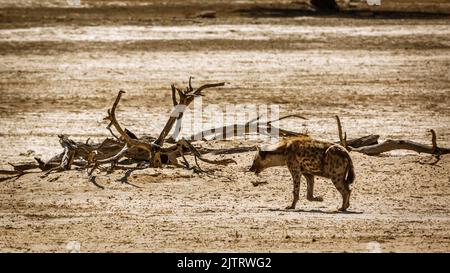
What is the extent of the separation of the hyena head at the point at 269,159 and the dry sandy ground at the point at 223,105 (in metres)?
0.41

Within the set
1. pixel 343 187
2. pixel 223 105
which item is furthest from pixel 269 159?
pixel 223 105

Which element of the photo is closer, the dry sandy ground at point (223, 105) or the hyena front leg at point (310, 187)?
the dry sandy ground at point (223, 105)

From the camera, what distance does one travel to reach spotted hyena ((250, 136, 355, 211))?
38.2ft

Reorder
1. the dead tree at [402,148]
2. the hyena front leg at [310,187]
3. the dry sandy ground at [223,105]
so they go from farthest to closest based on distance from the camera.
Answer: the dead tree at [402,148]
the hyena front leg at [310,187]
the dry sandy ground at [223,105]

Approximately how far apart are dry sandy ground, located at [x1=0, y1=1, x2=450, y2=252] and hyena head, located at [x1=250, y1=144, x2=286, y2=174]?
406mm

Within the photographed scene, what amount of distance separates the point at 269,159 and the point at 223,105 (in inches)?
285

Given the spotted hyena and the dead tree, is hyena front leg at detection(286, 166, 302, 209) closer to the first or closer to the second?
the spotted hyena

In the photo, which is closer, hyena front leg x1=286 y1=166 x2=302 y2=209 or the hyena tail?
the hyena tail

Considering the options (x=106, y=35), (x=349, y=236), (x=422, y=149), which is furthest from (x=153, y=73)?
(x=349, y=236)

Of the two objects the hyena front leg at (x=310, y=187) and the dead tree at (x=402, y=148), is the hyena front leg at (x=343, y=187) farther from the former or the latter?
the dead tree at (x=402, y=148)

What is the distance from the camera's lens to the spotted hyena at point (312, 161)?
38.2 feet

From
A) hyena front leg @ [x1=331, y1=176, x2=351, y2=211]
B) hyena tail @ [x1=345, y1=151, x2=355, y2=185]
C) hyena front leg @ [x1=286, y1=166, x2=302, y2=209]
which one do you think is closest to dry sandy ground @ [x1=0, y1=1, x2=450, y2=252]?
hyena front leg @ [x1=286, y1=166, x2=302, y2=209]

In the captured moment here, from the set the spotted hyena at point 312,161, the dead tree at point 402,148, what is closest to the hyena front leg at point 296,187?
the spotted hyena at point 312,161

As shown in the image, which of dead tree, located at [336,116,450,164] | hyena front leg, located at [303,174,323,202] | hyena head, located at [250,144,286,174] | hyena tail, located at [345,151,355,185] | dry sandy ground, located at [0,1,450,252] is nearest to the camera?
dry sandy ground, located at [0,1,450,252]
